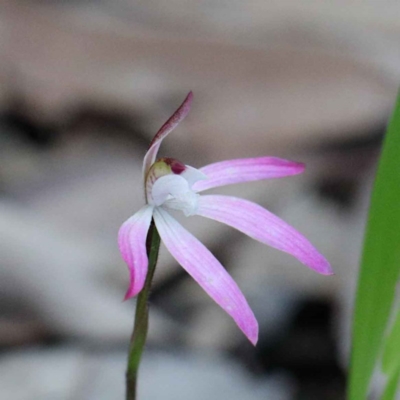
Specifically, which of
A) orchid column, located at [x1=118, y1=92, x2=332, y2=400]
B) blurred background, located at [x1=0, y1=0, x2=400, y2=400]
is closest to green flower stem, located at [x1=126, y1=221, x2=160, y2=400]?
orchid column, located at [x1=118, y1=92, x2=332, y2=400]

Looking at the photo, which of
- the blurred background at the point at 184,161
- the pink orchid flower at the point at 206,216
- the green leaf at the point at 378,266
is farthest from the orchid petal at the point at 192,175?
the blurred background at the point at 184,161

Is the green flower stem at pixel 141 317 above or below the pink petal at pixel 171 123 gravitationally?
below

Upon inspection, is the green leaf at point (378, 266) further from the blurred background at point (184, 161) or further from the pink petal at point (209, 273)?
the blurred background at point (184, 161)

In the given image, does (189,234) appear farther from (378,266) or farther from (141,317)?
(378,266)

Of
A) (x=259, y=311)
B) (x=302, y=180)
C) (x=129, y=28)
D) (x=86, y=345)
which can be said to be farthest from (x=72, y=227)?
(x=129, y=28)

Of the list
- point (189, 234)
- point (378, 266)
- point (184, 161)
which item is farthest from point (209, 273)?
point (184, 161)

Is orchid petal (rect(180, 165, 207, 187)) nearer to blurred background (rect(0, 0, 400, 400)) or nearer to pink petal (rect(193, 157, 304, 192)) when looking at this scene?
pink petal (rect(193, 157, 304, 192))
